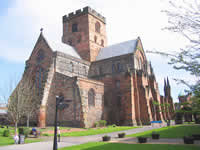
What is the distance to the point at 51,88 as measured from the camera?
3159 centimetres

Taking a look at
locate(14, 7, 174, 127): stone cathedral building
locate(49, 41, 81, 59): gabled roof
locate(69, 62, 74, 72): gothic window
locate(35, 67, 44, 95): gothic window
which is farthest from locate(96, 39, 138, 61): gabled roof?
locate(35, 67, 44, 95): gothic window

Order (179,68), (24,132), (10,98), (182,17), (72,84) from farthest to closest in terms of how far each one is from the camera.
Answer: (72,84), (10,98), (24,132), (179,68), (182,17)

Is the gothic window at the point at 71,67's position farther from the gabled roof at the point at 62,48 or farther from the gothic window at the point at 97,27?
the gothic window at the point at 97,27

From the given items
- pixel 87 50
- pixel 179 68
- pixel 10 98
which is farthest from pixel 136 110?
pixel 179 68

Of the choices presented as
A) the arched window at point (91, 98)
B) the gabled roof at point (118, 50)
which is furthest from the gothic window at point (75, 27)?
the arched window at point (91, 98)

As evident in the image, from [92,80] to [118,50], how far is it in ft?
40.7

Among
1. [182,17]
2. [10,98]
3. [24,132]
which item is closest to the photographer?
[182,17]

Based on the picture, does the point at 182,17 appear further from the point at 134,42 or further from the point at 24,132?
the point at 134,42

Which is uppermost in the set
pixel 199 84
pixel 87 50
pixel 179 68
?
pixel 87 50

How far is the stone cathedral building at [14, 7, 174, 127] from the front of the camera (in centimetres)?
3025

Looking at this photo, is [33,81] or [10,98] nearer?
[10,98]

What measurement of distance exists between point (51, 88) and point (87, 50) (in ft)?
51.7

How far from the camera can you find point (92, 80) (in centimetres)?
3359

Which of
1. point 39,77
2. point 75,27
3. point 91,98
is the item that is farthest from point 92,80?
point 75,27
